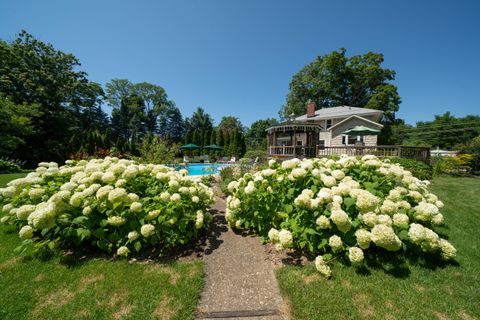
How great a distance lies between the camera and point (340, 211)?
2.04m

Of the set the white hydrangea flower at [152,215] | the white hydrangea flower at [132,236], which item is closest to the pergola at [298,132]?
the white hydrangea flower at [152,215]

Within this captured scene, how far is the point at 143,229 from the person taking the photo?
2244 mm

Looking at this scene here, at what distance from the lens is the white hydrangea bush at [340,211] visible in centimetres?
204

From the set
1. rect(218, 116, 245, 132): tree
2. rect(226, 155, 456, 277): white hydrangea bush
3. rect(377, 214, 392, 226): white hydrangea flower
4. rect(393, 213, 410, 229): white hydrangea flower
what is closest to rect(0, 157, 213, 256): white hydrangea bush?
rect(226, 155, 456, 277): white hydrangea bush

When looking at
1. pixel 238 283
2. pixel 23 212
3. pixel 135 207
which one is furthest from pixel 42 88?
pixel 238 283

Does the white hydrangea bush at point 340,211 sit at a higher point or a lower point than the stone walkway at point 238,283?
higher

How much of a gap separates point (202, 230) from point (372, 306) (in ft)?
8.43

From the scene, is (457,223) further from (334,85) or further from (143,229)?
(334,85)

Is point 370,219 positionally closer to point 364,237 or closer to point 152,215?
point 364,237

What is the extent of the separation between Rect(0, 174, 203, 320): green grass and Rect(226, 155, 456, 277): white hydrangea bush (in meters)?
1.25

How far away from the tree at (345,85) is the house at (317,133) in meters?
7.66

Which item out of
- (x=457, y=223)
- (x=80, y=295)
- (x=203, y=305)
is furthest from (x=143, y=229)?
(x=457, y=223)

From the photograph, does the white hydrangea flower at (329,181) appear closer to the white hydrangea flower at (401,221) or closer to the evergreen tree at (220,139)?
the white hydrangea flower at (401,221)

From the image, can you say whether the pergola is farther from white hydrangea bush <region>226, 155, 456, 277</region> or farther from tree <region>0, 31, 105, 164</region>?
tree <region>0, 31, 105, 164</region>
